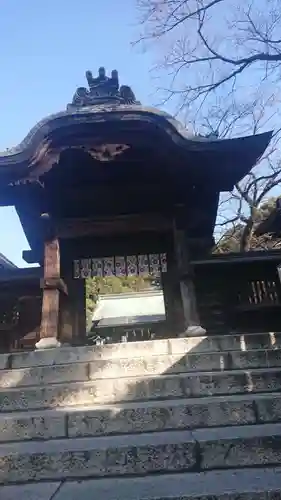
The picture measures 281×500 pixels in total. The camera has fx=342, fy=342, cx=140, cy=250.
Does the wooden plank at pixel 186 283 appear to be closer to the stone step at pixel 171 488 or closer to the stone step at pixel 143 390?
the stone step at pixel 143 390

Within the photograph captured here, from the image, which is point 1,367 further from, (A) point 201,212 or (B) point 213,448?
(A) point 201,212

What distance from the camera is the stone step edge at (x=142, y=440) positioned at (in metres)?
2.54

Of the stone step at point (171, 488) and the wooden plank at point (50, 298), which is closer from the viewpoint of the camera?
the stone step at point (171, 488)

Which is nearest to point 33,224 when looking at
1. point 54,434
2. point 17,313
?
point 17,313

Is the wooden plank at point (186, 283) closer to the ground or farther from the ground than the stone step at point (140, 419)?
farther from the ground

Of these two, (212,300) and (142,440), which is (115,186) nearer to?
(212,300)

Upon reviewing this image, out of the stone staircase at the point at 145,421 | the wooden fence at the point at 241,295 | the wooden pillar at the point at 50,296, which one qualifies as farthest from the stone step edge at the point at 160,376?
the wooden fence at the point at 241,295

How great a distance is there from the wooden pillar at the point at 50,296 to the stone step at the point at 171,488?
9.96 ft

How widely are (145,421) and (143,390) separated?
56cm

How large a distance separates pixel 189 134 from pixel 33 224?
3631 millimetres

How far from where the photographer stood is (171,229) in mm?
6637

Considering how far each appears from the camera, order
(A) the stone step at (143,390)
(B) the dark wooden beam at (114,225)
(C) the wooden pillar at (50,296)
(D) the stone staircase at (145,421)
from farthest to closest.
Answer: (B) the dark wooden beam at (114,225), (C) the wooden pillar at (50,296), (A) the stone step at (143,390), (D) the stone staircase at (145,421)

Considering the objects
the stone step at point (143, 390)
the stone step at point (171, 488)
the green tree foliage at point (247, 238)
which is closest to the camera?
the stone step at point (171, 488)

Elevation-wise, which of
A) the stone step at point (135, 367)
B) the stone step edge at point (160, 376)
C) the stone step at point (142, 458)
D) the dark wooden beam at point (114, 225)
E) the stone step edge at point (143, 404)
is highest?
the dark wooden beam at point (114, 225)
